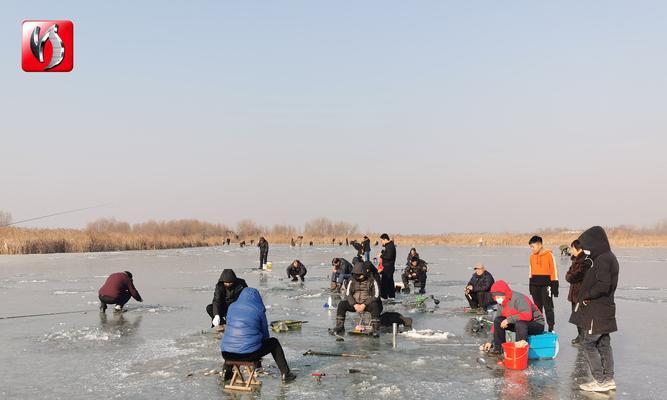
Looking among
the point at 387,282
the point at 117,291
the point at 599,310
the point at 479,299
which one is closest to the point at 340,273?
the point at 387,282

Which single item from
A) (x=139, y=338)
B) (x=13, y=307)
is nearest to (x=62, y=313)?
(x=13, y=307)

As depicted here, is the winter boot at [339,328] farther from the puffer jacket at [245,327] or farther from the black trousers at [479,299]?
the black trousers at [479,299]

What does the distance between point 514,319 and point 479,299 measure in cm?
524

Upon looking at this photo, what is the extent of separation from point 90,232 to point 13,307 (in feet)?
138

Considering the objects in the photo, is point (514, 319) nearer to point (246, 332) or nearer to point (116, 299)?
point (246, 332)

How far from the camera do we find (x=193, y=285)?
2147 cm

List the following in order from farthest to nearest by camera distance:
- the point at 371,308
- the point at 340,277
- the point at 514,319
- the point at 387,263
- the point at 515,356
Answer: the point at 340,277, the point at 387,263, the point at 371,308, the point at 514,319, the point at 515,356

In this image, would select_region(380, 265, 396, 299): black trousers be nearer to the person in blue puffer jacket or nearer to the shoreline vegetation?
the person in blue puffer jacket

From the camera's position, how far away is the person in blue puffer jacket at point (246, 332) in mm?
6973

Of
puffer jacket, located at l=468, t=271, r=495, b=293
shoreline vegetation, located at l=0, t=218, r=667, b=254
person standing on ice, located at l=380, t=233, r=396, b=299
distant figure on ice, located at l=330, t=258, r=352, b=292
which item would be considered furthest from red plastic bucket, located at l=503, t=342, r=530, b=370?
shoreline vegetation, located at l=0, t=218, r=667, b=254

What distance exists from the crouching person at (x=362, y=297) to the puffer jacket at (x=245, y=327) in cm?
398

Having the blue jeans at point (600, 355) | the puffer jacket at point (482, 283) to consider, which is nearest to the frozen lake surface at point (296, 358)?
the blue jeans at point (600, 355)

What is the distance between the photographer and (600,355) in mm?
7145

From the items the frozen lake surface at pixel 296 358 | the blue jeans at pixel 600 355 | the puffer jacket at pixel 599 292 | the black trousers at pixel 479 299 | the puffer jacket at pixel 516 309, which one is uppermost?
the puffer jacket at pixel 599 292
